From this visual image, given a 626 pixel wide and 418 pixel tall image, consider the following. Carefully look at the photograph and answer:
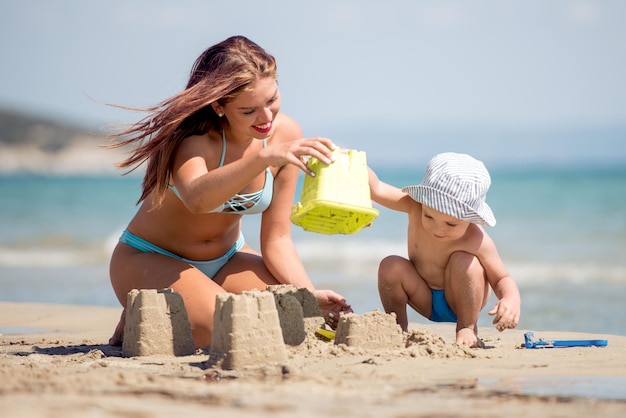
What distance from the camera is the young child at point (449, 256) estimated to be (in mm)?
3943

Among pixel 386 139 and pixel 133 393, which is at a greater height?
pixel 386 139

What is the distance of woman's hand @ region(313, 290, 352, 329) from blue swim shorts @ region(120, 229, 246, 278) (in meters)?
0.56

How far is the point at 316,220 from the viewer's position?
12.2 feet

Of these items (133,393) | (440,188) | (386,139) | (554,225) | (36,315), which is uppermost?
(386,139)

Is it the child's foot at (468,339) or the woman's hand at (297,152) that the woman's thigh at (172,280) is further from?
the child's foot at (468,339)

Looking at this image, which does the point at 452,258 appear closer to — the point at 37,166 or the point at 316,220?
the point at 316,220

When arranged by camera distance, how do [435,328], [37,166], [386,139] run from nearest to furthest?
[435,328], [37,166], [386,139]

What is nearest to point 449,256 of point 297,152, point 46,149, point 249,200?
point 249,200

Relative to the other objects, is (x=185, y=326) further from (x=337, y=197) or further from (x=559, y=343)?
(x=559, y=343)

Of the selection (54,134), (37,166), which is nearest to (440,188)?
(37,166)

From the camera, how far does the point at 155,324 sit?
3699 mm

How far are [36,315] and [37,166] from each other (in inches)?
1880

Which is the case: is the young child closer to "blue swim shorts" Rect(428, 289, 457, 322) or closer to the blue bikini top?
"blue swim shorts" Rect(428, 289, 457, 322)

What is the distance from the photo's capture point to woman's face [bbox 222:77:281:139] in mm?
3842
